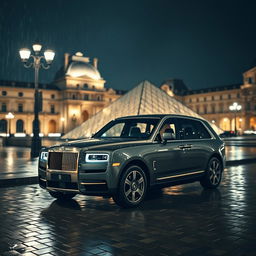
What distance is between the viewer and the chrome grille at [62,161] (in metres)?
6.04

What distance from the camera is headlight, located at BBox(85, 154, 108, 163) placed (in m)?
5.93

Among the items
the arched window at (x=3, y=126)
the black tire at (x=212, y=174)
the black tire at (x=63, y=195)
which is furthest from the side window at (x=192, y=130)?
the arched window at (x=3, y=126)

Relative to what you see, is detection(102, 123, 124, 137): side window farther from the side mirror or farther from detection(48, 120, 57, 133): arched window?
detection(48, 120, 57, 133): arched window

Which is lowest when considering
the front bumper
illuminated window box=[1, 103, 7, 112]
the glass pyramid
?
the front bumper

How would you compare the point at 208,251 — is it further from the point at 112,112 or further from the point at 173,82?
the point at 173,82

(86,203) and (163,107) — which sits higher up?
(163,107)

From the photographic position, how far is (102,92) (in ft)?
313

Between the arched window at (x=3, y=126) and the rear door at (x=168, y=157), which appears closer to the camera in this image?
the rear door at (x=168, y=157)

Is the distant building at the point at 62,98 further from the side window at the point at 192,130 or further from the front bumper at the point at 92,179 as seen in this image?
the front bumper at the point at 92,179

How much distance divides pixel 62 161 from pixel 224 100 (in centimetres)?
9874

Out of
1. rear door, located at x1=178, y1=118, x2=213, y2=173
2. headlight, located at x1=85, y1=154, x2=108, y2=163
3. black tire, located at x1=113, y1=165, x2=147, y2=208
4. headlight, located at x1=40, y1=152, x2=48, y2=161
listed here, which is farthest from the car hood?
rear door, located at x1=178, y1=118, x2=213, y2=173

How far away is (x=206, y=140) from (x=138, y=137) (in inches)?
76.7

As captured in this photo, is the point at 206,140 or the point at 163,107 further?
the point at 163,107

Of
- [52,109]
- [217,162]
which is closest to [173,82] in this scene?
[52,109]
